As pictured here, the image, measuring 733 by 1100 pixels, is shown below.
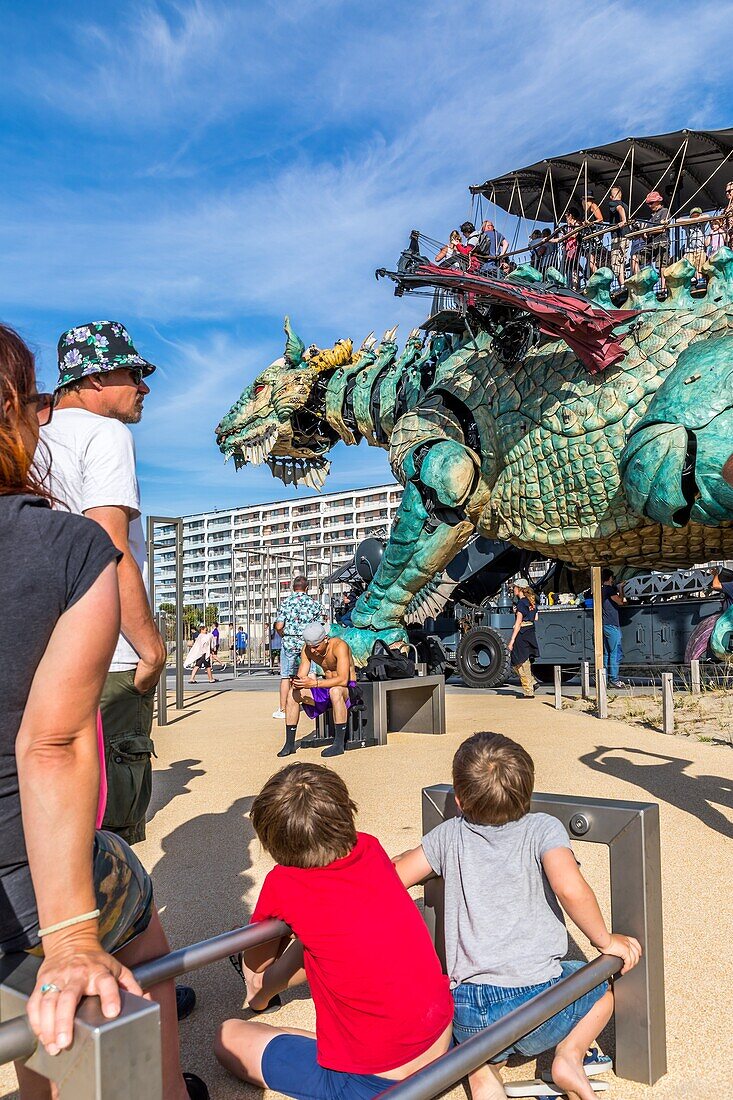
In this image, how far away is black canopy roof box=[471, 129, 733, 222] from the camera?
1522 centimetres

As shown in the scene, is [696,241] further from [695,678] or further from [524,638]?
[695,678]

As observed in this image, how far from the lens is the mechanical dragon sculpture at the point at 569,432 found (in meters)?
7.00

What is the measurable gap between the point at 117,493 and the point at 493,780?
1176 millimetres

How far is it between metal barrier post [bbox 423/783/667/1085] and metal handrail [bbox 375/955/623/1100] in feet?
0.98

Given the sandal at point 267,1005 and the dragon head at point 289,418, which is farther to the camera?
the dragon head at point 289,418

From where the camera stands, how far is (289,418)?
1165 centimetres

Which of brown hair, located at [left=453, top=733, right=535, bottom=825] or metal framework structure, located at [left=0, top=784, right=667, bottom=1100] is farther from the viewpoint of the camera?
brown hair, located at [left=453, top=733, right=535, bottom=825]

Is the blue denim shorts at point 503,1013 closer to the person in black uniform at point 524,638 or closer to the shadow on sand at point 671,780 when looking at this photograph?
the shadow on sand at point 671,780

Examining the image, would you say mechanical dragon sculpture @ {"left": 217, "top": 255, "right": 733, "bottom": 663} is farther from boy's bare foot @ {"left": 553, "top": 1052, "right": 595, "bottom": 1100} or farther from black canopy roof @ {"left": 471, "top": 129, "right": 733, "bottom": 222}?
black canopy roof @ {"left": 471, "top": 129, "right": 733, "bottom": 222}

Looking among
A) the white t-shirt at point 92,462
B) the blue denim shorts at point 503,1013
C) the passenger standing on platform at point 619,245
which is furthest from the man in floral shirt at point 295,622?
the passenger standing on platform at point 619,245

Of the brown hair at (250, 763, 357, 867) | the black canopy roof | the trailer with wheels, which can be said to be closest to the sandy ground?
the brown hair at (250, 763, 357, 867)

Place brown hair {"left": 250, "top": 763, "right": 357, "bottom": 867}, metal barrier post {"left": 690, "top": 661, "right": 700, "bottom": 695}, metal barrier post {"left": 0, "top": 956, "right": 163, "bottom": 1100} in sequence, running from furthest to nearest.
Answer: metal barrier post {"left": 690, "top": 661, "right": 700, "bottom": 695}, brown hair {"left": 250, "top": 763, "right": 357, "bottom": 867}, metal barrier post {"left": 0, "top": 956, "right": 163, "bottom": 1100}

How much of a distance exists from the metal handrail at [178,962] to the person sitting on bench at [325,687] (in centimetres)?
473

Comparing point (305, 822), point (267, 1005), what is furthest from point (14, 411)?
point (267, 1005)
